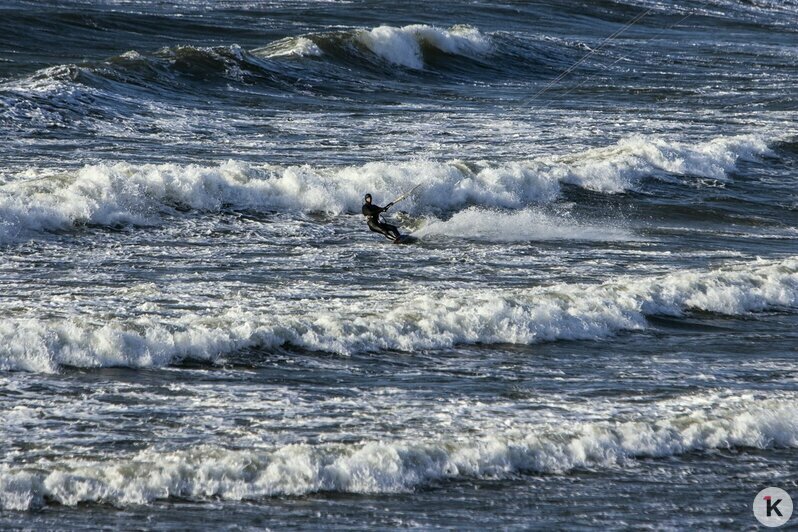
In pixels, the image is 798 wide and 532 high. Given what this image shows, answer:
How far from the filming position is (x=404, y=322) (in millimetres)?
13766

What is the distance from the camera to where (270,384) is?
39.1ft

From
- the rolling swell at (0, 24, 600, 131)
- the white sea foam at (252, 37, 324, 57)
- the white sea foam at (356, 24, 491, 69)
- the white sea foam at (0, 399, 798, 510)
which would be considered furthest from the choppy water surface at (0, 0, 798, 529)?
the white sea foam at (356, 24, 491, 69)

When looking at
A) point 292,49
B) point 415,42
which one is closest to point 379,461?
point 292,49

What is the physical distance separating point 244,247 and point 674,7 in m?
45.4

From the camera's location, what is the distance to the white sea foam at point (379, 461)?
9.48 m

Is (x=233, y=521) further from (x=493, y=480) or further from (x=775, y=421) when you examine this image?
(x=775, y=421)

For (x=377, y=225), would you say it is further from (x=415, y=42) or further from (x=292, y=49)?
(x=415, y=42)

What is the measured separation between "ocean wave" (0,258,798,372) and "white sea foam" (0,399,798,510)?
8.06 ft

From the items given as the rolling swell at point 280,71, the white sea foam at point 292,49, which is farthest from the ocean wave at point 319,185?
the white sea foam at point 292,49

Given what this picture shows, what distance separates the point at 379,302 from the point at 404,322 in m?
1.07

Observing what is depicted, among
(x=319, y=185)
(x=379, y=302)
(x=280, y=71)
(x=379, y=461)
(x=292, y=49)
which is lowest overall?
(x=379, y=461)

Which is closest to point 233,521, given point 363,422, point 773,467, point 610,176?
point 363,422

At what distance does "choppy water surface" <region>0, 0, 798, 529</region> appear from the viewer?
395 inches

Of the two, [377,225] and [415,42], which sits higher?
[415,42]
